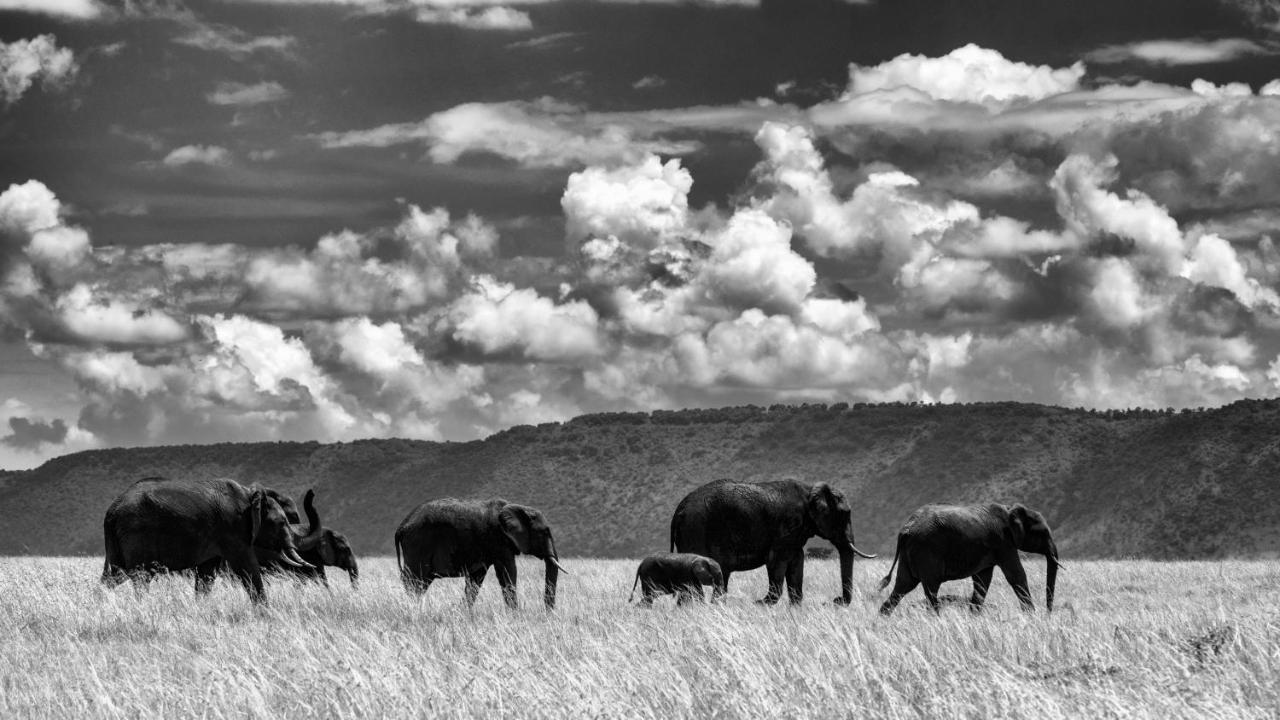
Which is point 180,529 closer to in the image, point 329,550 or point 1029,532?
point 329,550

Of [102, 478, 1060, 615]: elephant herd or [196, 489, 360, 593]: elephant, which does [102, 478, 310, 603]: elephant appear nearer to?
[102, 478, 1060, 615]: elephant herd

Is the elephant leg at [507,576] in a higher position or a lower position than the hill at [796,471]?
higher

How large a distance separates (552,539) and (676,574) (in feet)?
6.81

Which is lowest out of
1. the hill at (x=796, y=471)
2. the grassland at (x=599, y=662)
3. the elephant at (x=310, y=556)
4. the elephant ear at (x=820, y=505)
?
the hill at (x=796, y=471)

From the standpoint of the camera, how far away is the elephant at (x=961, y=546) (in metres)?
20.3

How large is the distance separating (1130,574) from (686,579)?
15.6 metres

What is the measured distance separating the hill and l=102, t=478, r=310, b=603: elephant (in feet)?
218

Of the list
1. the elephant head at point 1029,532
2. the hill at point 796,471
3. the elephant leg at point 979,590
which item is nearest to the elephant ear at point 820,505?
the elephant leg at point 979,590

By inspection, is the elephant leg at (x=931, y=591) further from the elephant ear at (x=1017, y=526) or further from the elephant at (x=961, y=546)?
the elephant ear at (x=1017, y=526)

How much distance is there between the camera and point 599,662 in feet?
38.0

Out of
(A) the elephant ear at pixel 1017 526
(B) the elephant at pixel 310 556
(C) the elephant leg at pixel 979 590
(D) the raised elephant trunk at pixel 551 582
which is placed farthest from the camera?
(B) the elephant at pixel 310 556

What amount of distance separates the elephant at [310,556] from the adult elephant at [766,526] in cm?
586

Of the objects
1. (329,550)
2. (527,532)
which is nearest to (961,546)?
(527,532)

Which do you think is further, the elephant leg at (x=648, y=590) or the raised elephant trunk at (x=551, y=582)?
the elephant leg at (x=648, y=590)
